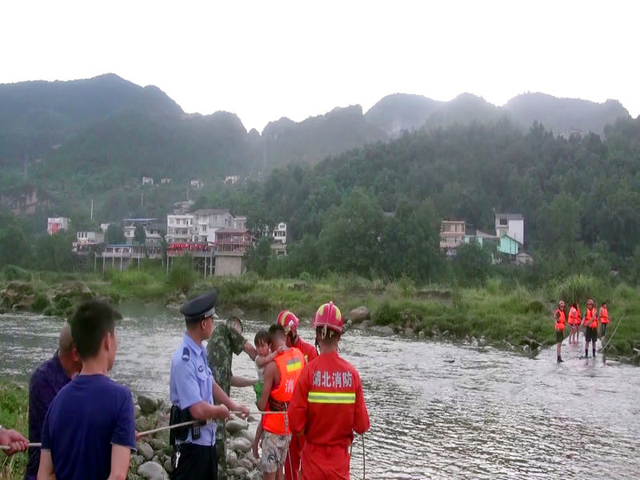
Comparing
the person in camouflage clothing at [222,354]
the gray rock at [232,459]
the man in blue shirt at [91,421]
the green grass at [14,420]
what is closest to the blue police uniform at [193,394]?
the person in camouflage clothing at [222,354]

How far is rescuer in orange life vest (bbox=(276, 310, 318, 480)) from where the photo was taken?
18.9ft

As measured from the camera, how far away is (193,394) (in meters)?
4.69

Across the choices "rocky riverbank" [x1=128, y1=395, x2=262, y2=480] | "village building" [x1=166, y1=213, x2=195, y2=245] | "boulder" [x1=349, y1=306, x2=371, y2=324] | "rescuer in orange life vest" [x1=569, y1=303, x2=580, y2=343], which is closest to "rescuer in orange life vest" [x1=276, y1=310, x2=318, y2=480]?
"rocky riverbank" [x1=128, y1=395, x2=262, y2=480]

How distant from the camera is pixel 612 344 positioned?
24672 mm

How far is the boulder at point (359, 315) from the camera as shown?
3575cm

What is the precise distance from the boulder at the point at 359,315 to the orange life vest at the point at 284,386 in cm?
2947

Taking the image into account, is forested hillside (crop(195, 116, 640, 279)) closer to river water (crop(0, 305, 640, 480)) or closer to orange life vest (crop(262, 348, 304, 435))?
river water (crop(0, 305, 640, 480))

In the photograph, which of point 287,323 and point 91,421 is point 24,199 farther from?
point 91,421

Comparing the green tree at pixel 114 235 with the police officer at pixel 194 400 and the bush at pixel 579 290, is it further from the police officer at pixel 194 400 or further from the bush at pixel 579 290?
the police officer at pixel 194 400

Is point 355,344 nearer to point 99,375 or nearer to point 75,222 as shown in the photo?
point 99,375

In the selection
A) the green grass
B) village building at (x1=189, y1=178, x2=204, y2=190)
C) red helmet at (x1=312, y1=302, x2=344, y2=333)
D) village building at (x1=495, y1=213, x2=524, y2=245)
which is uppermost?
village building at (x1=189, y1=178, x2=204, y2=190)

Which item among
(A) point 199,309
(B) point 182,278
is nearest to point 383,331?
(B) point 182,278

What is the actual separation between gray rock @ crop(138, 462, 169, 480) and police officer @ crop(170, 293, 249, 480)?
115 inches

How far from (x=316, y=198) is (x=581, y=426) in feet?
298
